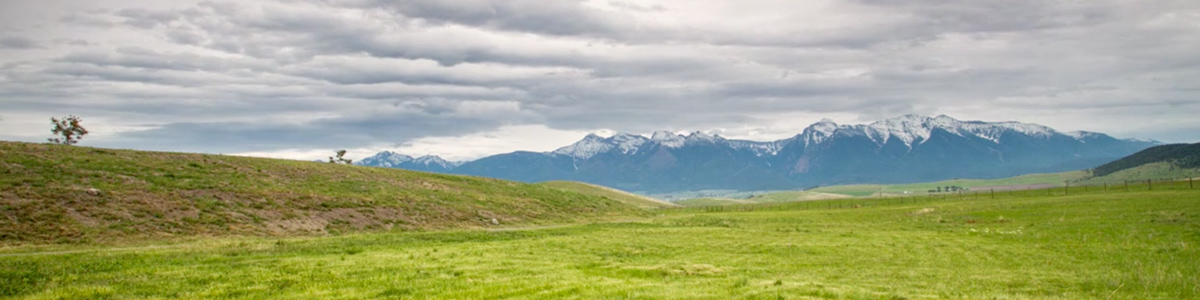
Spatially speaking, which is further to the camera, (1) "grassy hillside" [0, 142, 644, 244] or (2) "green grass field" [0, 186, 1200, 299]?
(1) "grassy hillside" [0, 142, 644, 244]

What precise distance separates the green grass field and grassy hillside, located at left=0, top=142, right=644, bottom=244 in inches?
254

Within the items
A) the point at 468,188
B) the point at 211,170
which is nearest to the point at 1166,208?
the point at 468,188

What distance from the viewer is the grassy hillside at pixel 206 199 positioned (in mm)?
42656

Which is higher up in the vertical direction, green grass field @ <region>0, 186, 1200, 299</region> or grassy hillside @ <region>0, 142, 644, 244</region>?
grassy hillside @ <region>0, 142, 644, 244</region>

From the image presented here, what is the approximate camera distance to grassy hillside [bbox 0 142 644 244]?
42656 mm

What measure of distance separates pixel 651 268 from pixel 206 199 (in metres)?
42.8

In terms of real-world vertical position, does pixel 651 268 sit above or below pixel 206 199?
below

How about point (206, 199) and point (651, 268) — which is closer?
point (651, 268)

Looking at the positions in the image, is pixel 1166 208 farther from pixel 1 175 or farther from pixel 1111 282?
pixel 1 175

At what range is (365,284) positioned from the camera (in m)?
22.2

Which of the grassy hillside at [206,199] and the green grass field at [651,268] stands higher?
the grassy hillside at [206,199]

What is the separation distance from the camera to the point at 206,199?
53.4 meters

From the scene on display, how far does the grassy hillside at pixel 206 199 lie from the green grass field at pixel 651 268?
6460 mm

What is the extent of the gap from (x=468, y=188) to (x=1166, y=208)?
7739 centimetres
